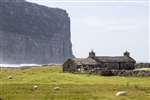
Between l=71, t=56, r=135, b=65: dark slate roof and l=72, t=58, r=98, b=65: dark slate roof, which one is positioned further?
l=71, t=56, r=135, b=65: dark slate roof

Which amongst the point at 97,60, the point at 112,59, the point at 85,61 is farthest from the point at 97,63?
the point at 112,59

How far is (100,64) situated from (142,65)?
23561mm

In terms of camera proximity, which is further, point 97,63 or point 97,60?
point 97,60

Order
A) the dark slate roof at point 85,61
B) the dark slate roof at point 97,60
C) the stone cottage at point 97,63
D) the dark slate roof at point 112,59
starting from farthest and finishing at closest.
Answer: the dark slate roof at point 112,59, the dark slate roof at point 97,60, the dark slate roof at point 85,61, the stone cottage at point 97,63

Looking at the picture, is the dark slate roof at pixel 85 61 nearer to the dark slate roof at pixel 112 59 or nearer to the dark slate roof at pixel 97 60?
the dark slate roof at pixel 97 60

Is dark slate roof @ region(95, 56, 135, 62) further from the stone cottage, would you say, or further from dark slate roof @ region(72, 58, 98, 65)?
dark slate roof @ region(72, 58, 98, 65)

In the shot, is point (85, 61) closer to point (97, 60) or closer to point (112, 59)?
point (97, 60)

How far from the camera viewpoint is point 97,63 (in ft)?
445

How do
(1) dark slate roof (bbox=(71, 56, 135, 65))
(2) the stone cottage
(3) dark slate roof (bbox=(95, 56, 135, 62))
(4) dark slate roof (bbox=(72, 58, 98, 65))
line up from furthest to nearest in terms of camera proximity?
(3) dark slate roof (bbox=(95, 56, 135, 62))
(1) dark slate roof (bbox=(71, 56, 135, 65))
(4) dark slate roof (bbox=(72, 58, 98, 65))
(2) the stone cottage

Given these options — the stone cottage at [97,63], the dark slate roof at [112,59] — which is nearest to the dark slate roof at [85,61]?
the stone cottage at [97,63]

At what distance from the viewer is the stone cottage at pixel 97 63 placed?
5145 inches

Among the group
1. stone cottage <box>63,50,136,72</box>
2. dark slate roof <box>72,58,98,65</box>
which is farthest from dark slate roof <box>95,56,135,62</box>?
dark slate roof <box>72,58,98,65</box>

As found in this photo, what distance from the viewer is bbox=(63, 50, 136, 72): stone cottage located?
131 meters

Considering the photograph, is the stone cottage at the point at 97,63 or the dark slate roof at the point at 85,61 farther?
the dark slate roof at the point at 85,61
